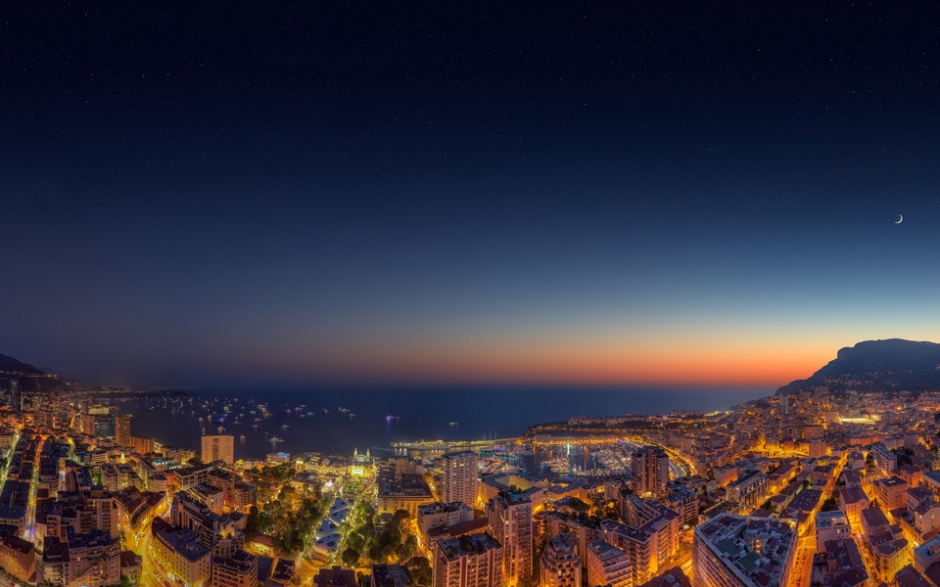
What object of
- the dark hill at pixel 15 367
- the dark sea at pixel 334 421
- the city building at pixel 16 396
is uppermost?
the dark hill at pixel 15 367

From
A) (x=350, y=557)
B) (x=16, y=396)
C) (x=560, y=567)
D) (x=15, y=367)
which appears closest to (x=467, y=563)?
(x=560, y=567)

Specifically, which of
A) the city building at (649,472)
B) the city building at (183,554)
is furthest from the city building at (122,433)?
the city building at (649,472)

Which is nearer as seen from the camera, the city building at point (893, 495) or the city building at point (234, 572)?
the city building at point (234, 572)

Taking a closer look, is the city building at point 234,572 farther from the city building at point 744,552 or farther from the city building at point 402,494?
the city building at point 744,552

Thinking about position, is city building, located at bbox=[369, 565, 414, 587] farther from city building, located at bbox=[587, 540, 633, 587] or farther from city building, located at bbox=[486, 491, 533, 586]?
city building, located at bbox=[587, 540, 633, 587]

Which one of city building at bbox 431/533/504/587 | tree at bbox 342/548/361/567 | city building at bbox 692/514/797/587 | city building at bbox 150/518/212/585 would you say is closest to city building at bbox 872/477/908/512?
city building at bbox 692/514/797/587

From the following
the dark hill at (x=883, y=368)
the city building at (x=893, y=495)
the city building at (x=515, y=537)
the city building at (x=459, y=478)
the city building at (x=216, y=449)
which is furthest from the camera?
the dark hill at (x=883, y=368)

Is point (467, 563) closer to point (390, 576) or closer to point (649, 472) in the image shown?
point (390, 576)
